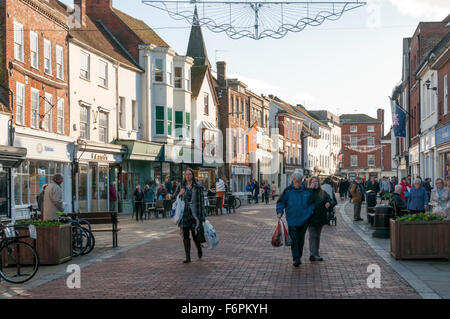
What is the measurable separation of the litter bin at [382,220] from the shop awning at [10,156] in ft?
38.9

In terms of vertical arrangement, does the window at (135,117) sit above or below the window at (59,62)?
below

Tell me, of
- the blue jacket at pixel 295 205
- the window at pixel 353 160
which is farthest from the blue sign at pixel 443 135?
the window at pixel 353 160

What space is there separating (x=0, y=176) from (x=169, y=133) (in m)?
16.5

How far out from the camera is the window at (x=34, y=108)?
81.1ft

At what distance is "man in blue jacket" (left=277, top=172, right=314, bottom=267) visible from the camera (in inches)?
433

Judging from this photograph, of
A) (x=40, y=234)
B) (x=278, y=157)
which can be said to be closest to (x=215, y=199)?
(x=40, y=234)

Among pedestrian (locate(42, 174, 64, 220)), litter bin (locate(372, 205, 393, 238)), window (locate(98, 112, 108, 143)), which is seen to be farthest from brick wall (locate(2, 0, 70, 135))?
litter bin (locate(372, 205, 393, 238))

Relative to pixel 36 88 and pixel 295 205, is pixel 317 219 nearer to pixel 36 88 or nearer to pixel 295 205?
pixel 295 205

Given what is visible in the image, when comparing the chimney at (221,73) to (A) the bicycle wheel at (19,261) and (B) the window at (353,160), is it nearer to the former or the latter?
(A) the bicycle wheel at (19,261)

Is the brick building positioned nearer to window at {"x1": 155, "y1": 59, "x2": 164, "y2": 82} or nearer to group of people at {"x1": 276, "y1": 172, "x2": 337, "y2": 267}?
window at {"x1": 155, "y1": 59, "x2": 164, "y2": 82}

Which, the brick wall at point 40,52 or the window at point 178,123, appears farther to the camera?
the window at point 178,123

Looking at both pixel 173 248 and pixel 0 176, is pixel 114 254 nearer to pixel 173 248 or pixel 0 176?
pixel 173 248

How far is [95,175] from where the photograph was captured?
3042 centimetres

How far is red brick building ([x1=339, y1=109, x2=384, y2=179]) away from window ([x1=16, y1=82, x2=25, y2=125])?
287 feet
